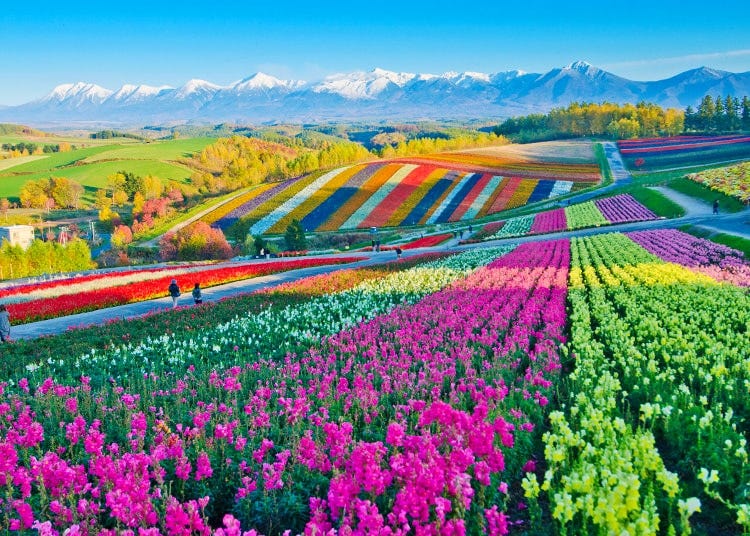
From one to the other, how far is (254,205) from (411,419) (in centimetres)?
7837

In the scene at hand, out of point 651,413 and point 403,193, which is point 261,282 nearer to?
point 651,413

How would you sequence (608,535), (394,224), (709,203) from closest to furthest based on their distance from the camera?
(608,535) → (709,203) → (394,224)

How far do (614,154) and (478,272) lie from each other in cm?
9601

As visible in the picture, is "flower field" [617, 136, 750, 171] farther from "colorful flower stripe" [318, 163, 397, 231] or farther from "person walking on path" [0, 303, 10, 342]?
"person walking on path" [0, 303, 10, 342]

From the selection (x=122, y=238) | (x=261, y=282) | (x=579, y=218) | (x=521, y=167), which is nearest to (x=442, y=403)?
(x=261, y=282)

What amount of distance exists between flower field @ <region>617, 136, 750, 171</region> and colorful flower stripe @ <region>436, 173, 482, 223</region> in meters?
28.2

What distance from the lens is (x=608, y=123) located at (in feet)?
447

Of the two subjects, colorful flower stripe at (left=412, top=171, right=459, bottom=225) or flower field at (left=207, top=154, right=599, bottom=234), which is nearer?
colorful flower stripe at (left=412, top=171, right=459, bottom=225)

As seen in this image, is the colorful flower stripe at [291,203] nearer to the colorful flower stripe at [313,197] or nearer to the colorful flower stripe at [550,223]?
the colorful flower stripe at [313,197]

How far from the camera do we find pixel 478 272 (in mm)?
24484

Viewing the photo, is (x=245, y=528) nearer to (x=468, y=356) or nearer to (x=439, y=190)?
(x=468, y=356)

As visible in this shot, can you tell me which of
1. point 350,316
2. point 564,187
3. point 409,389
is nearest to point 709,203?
point 564,187

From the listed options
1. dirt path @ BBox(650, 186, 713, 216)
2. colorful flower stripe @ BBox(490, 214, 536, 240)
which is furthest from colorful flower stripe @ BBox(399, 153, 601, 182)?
colorful flower stripe @ BBox(490, 214, 536, 240)

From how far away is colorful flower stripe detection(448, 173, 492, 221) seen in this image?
71.4 m
